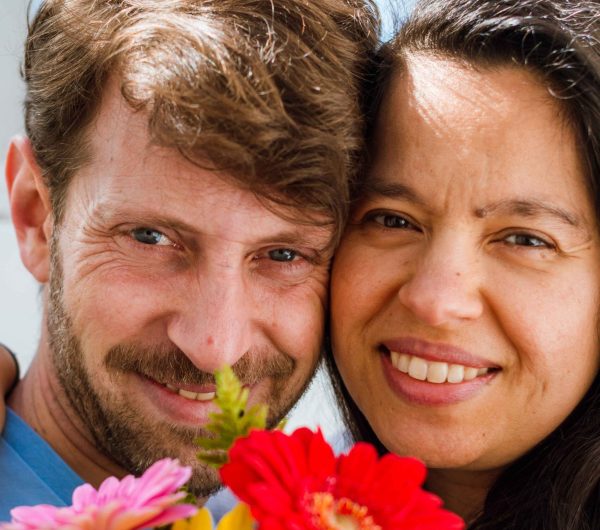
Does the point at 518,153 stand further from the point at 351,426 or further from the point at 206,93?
the point at 351,426

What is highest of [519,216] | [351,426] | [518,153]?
[518,153]

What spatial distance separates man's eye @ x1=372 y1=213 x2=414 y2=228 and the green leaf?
0.90 m

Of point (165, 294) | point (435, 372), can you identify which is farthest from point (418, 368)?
point (165, 294)

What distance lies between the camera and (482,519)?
6.20 ft

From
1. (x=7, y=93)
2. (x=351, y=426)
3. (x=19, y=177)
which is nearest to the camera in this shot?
(x=19, y=177)

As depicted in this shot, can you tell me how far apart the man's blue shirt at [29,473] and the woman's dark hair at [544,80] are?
2.97 feet

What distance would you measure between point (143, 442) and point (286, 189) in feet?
2.02

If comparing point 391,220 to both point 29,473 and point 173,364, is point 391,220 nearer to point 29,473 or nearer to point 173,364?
point 173,364

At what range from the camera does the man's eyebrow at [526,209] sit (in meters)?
1.62

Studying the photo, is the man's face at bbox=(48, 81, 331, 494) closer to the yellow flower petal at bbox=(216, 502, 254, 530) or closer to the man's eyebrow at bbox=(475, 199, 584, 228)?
the man's eyebrow at bbox=(475, 199, 584, 228)

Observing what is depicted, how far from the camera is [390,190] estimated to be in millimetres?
1725

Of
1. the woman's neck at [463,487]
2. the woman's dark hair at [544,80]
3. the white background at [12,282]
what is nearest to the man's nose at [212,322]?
the woman's dark hair at [544,80]

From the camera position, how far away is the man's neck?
1.92 meters

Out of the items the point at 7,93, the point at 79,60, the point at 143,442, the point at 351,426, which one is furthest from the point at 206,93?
the point at 7,93
